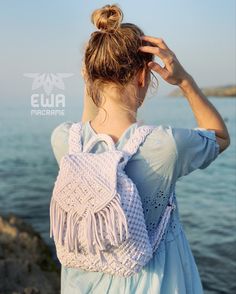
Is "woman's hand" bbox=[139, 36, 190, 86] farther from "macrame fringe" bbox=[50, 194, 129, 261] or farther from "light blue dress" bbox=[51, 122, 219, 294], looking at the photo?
"macrame fringe" bbox=[50, 194, 129, 261]

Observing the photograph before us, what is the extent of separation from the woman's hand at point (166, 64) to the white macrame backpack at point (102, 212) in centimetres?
11

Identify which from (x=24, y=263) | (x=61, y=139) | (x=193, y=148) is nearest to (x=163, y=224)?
(x=193, y=148)

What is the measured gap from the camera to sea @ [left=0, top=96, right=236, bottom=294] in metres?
4.66

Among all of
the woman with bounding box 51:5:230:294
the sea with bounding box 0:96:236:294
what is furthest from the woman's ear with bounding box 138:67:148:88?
the sea with bounding box 0:96:236:294

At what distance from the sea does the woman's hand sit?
3136mm

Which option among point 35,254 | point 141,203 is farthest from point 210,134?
point 35,254

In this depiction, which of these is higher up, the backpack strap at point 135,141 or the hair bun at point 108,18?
the hair bun at point 108,18

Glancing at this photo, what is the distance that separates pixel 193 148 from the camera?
3.69 feet

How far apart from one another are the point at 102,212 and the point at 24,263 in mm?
1920

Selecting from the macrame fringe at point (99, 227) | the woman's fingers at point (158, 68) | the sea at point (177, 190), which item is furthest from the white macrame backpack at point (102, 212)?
the sea at point (177, 190)

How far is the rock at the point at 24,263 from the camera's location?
2.71 metres

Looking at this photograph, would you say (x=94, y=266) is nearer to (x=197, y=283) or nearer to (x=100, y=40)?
(x=197, y=283)

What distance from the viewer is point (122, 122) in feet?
3.87

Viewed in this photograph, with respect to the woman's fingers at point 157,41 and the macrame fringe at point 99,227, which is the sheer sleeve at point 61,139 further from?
the woman's fingers at point 157,41
